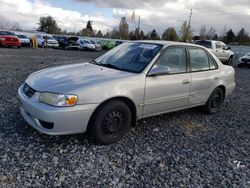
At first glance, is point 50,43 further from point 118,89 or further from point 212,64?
point 118,89

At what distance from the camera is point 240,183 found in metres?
2.91

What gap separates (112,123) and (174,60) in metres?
1.65

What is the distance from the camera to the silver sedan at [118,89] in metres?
3.14

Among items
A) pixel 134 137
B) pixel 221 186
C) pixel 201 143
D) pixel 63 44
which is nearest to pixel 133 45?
pixel 134 137

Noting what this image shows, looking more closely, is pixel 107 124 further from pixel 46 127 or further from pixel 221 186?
pixel 221 186

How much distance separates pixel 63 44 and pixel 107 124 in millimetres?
27504

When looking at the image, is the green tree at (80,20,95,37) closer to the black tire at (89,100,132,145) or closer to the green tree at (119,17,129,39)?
the green tree at (119,17,129,39)

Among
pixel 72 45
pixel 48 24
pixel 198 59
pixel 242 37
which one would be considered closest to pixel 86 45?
pixel 72 45

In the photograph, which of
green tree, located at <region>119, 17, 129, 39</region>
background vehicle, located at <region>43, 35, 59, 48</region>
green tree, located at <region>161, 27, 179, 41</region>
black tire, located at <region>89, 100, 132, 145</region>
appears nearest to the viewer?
black tire, located at <region>89, 100, 132, 145</region>

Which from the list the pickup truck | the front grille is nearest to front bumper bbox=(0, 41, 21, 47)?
the pickup truck

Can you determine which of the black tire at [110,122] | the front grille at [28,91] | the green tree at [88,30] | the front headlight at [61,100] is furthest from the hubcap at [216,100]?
the green tree at [88,30]

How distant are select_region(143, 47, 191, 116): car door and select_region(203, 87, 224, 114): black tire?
0.89 metres

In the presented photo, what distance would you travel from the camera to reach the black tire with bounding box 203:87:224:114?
16.9 feet

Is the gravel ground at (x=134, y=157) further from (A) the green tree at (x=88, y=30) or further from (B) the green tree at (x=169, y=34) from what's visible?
(A) the green tree at (x=88, y=30)
